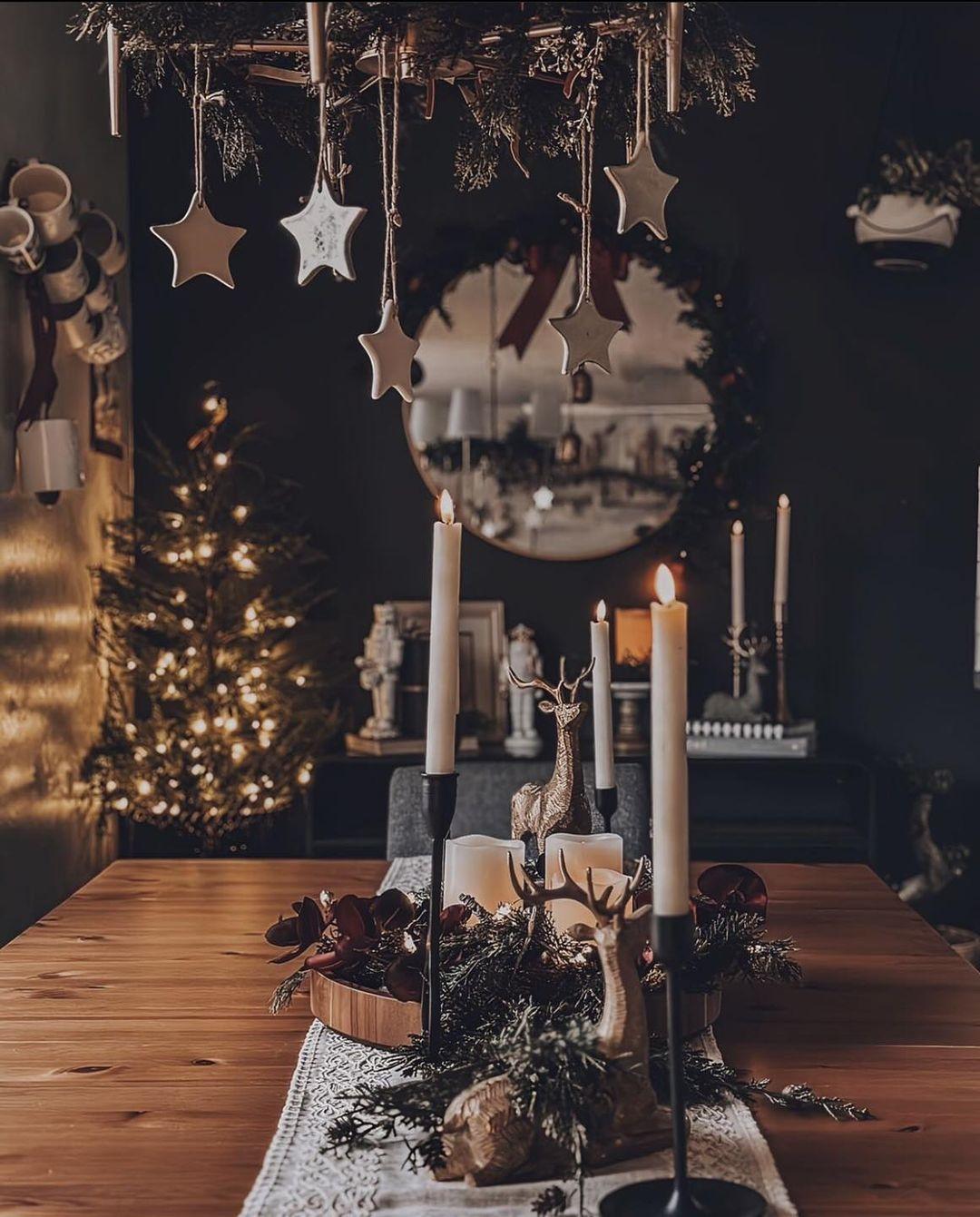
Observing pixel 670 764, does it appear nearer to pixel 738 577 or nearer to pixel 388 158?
pixel 388 158

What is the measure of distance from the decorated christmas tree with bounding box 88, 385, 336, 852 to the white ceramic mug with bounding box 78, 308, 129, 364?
0.99 feet

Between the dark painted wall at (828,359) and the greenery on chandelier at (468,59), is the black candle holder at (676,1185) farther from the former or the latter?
the dark painted wall at (828,359)

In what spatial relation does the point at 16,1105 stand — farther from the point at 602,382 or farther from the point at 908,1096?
the point at 602,382

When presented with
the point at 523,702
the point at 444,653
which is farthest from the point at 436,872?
the point at 523,702

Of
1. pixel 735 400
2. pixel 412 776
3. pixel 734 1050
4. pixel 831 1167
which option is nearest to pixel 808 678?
pixel 735 400

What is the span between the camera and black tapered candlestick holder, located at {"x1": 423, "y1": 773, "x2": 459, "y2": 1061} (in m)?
1.24

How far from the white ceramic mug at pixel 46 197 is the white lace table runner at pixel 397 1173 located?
2.31 m

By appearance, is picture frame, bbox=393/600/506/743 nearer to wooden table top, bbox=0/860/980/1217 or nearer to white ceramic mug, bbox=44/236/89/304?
white ceramic mug, bbox=44/236/89/304

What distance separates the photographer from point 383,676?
365 centimetres

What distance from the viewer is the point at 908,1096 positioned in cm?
125

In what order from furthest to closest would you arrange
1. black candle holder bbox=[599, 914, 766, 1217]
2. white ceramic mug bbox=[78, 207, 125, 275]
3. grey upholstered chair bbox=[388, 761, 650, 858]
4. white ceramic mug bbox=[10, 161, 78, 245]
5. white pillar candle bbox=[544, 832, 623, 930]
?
white ceramic mug bbox=[78, 207, 125, 275], white ceramic mug bbox=[10, 161, 78, 245], grey upholstered chair bbox=[388, 761, 650, 858], white pillar candle bbox=[544, 832, 623, 930], black candle holder bbox=[599, 914, 766, 1217]

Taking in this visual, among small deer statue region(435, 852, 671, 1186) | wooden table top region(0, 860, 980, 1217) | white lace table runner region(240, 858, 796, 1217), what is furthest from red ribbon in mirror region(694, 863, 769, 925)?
small deer statue region(435, 852, 671, 1186)

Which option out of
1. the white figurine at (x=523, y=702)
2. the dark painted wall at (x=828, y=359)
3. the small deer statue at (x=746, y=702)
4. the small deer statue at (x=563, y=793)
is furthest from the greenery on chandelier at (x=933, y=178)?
the small deer statue at (x=563, y=793)

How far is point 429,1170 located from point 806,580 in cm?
304
